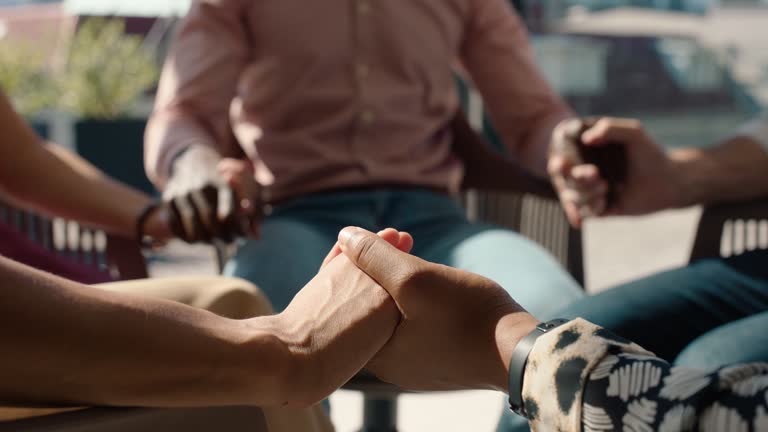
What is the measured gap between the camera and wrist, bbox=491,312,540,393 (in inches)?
31.3

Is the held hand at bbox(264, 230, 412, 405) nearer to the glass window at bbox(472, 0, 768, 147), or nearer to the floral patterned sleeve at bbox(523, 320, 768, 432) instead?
the floral patterned sleeve at bbox(523, 320, 768, 432)

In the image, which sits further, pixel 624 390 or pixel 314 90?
pixel 314 90

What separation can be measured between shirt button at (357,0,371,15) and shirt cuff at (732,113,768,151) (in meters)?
0.75

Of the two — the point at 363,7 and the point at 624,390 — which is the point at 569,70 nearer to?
the point at 363,7

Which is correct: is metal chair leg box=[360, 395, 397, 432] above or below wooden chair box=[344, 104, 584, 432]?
below

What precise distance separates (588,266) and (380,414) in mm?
1935

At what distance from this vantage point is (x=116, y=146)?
21.4 feet

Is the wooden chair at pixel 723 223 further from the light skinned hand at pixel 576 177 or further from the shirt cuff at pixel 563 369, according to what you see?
the shirt cuff at pixel 563 369

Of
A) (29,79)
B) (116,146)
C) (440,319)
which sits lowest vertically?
(116,146)

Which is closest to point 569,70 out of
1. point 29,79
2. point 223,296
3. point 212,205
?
point 29,79

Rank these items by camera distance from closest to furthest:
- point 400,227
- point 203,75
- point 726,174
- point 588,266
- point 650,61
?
point 400,227 → point 726,174 → point 203,75 → point 588,266 → point 650,61

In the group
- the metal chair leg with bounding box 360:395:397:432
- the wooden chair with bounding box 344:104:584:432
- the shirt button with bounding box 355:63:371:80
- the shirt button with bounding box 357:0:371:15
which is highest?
the shirt button with bounding box 357:0:371:15

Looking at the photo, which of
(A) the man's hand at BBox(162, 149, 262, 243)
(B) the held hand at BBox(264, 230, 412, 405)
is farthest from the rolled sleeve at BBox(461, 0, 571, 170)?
(B) the held hand at BBox(264, 230, 412, 405)

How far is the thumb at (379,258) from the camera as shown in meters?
0.81
